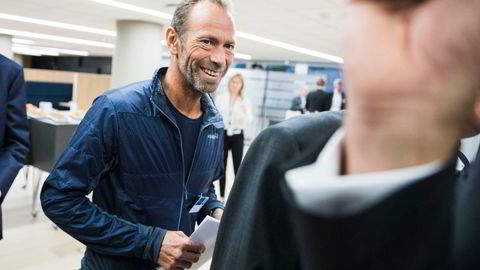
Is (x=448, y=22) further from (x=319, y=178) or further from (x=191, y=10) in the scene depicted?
(x=191, y=10)

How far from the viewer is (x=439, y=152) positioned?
23cm

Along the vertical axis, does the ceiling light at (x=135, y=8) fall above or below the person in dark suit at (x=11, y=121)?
above

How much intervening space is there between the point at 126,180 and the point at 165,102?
28 cm

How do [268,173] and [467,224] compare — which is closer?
[467,224]

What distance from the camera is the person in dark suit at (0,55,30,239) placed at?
174 centimetres

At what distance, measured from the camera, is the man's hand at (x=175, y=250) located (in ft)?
3.69

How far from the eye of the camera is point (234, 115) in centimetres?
522

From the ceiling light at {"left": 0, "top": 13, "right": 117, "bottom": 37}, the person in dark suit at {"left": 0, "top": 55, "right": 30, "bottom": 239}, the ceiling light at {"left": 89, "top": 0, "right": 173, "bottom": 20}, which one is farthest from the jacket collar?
the ceiling light at {"left": 0, "top": 13, "right": 117, "bottom": 37}

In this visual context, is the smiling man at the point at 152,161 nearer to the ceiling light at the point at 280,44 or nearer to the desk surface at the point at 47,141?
the desk surface at the point at 47,141

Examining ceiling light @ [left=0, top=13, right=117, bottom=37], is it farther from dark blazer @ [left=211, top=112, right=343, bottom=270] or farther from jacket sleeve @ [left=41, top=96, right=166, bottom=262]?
dark blazer @ [left=211, top=112, right=343, bottom=270]

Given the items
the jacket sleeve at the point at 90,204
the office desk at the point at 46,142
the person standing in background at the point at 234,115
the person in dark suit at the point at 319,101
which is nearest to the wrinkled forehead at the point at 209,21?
the jacket sleeve at the point at 90,204

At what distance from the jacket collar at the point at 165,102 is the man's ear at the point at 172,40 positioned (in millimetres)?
78

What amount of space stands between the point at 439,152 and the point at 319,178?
0.07 metres

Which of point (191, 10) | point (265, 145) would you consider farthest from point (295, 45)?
point (265, 145)
